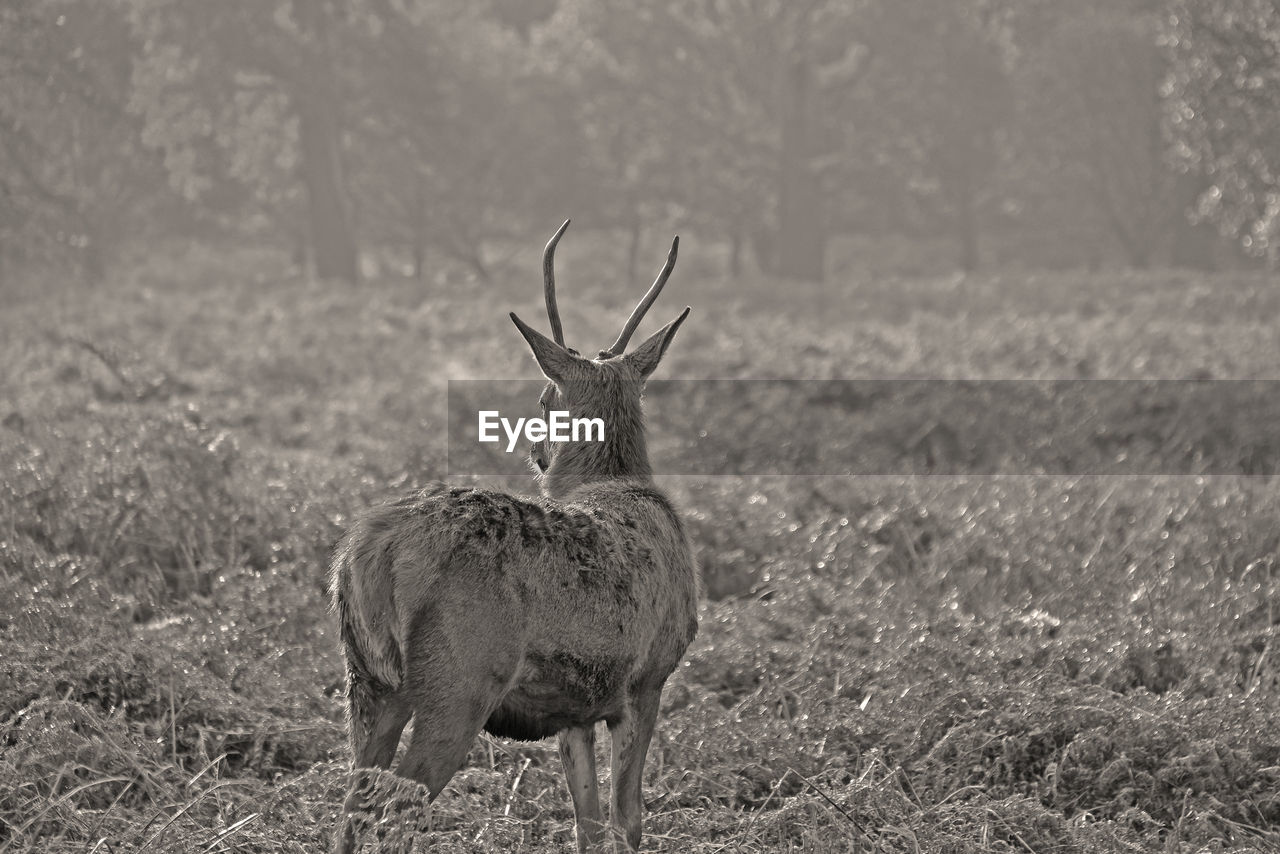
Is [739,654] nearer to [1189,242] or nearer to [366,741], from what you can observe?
[366,741]

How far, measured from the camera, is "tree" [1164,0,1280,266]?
19.6 metres

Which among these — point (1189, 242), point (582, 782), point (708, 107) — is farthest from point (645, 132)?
point (582, 782)

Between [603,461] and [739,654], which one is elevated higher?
[603,461]

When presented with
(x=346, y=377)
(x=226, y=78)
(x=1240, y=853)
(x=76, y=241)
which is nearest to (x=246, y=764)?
(x=1240, y=853)

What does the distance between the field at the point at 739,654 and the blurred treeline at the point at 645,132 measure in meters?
14.2

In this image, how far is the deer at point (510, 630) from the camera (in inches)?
164

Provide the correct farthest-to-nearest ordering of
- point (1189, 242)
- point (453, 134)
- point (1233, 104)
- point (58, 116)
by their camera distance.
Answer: point (1189, 242) → point (453, 134) → point (58, 116) → point (1233, 104)

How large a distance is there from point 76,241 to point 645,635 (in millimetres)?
19645

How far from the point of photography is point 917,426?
13.8 m

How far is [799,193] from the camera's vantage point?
33188 millimetres

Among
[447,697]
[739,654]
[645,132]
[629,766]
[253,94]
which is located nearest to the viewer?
[447,697]

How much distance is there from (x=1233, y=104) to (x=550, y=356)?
65.2ft

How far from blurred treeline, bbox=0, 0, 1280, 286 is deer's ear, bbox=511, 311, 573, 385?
1996 cm

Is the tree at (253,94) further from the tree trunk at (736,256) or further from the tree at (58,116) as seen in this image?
the tree trunk at (736,256)
